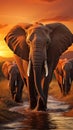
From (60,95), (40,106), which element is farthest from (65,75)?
(40,106)

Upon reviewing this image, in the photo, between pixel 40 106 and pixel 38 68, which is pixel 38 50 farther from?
pixel 40 106

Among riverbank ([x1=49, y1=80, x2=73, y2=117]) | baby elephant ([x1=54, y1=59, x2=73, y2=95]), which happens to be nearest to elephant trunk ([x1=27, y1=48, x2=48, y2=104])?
riverbank ([x1=49, y1=80, x2=73, y2=117])

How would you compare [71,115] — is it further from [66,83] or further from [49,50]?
[66,83]

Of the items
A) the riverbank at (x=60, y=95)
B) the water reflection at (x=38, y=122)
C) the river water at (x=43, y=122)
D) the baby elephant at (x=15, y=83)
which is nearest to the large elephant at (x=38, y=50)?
the river water at (x=43, y=122)

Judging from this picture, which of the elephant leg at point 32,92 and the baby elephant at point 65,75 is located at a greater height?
the elephant leg at point 32,92

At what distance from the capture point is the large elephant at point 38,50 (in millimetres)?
23188

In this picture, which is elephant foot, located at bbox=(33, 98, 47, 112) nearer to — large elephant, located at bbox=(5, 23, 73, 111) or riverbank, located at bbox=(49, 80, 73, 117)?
large elephant, located at bbox=(5, 23, 73, 111)

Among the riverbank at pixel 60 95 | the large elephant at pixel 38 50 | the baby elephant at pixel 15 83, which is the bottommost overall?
the riverbank at pixel 60 95

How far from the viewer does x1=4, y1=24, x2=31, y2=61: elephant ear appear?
959 inches

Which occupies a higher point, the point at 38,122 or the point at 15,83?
the point at 38,122

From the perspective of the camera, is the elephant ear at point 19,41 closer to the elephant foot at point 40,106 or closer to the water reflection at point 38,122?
the elephant foot at point 40,106

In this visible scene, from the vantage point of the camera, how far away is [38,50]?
2319cm

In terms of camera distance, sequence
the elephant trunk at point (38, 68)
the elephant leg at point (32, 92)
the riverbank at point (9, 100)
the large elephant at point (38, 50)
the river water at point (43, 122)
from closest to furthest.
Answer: the river water at point (43, 122) < the riverbank at point (9, 100) < the elephant trunk at point (38, 68) < the large elephant at point (38, 50) < the elephant leg at point (32, 92)

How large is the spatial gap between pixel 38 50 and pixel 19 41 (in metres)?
1.80
